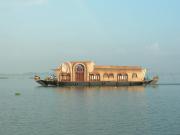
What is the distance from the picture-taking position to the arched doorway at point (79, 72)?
82.2 m

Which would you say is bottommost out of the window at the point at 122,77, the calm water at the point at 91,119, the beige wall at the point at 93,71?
the calm water at the point at 91,119

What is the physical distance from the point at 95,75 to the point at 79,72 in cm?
307

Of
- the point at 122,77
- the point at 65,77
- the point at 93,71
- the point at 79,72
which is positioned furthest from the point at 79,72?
the point at 122,77

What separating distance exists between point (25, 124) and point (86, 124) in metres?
4.74

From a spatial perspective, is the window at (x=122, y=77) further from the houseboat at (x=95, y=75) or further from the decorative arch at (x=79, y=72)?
the decorative arch at (x=79, y=72)

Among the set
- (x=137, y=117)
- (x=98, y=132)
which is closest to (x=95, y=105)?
(x=137, y=117)

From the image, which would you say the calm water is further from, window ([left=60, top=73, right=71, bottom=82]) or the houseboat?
window ([left=60, top=73, right=71, bottom=82])

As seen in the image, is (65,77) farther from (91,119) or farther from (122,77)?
(91,119)

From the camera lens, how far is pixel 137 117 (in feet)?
125

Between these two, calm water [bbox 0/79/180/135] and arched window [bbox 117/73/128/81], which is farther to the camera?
arched window [bbox 117/73/128/81]

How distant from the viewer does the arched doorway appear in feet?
270

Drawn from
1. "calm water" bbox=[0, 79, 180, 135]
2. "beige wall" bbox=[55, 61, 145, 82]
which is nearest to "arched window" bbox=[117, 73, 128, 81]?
"beige wall" bbox=[55, 61, 145, 82]

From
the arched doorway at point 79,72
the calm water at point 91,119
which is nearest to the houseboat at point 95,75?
the arched doorway at point 79,72

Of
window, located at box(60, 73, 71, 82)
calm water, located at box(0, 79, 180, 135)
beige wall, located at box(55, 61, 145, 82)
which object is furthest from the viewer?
window, located at box(60, 73, 71, 82)
